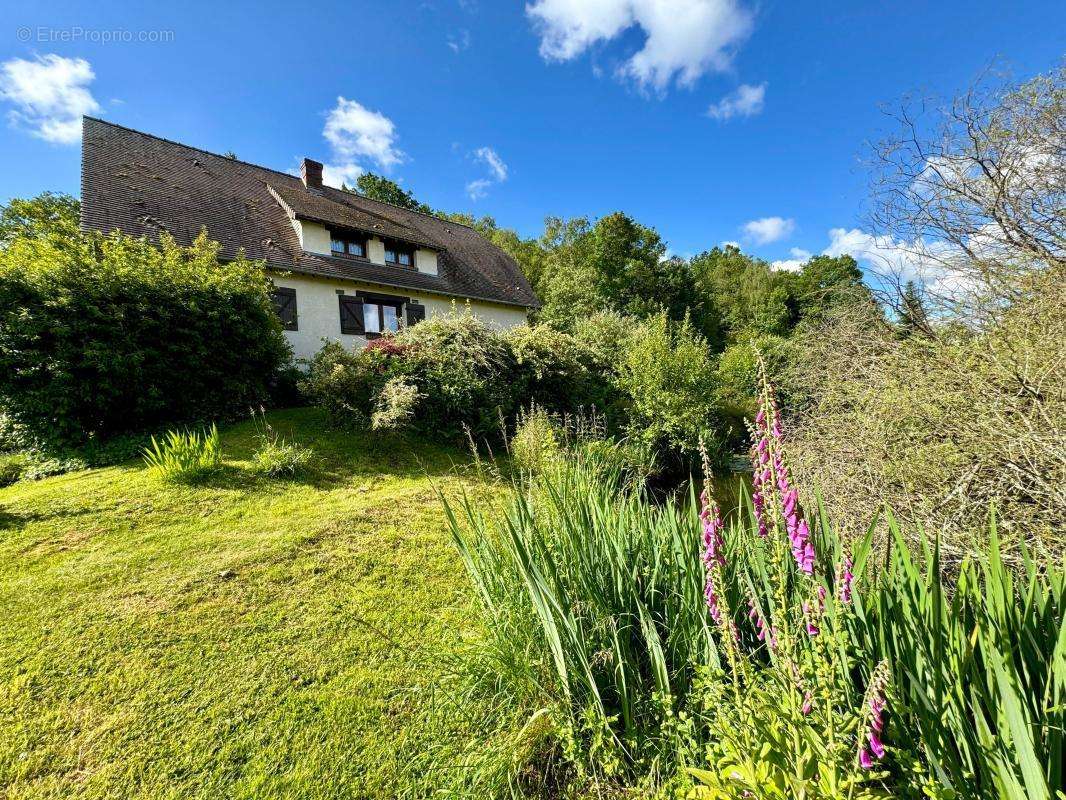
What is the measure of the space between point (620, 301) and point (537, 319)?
5875 mm

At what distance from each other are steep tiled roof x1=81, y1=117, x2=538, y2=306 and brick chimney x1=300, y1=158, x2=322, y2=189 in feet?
1.32

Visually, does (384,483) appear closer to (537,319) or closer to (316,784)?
(316,784)

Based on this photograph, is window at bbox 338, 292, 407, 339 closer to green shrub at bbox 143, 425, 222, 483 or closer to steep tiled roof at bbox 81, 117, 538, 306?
steep tiled roof at bbox 81, 117, 538, 306

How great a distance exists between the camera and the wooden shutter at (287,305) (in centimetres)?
1218

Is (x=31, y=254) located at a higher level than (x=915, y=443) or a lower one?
higher

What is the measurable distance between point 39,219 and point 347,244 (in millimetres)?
7396

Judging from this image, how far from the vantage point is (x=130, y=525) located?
4.57m

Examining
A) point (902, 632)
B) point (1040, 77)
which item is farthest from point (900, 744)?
point (1040, 77)

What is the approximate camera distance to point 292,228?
46.4 ft

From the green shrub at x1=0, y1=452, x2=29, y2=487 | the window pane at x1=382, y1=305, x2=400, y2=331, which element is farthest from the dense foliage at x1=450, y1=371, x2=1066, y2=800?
the window pane at x1=382, y1=305, x2=400, y2=331

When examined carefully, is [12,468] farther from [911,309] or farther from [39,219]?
[911,309]

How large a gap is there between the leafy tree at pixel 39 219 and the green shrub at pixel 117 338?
1.36 ft

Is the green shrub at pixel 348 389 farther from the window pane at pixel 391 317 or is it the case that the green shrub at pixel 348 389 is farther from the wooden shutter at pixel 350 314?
the window pane at pixel 391 317

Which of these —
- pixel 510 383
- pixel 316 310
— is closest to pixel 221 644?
pixel 510 383
